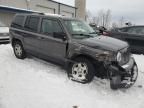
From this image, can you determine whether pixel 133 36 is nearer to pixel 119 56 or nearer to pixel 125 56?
pixel 125 56

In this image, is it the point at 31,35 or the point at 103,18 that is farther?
the point at 103,18

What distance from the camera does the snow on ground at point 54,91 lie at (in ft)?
14.1

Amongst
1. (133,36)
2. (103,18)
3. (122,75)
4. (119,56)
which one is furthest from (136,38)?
(103,18)

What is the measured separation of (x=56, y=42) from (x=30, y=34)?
1.31m

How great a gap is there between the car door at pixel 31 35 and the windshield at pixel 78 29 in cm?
117

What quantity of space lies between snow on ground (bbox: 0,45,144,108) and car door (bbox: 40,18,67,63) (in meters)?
0.53

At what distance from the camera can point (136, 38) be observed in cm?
924

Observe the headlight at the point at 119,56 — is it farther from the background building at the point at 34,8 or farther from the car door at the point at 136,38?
the background building at the point at 34,8

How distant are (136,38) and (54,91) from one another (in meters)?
5.85

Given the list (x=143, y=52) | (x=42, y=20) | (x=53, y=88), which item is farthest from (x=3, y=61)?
(x=143, y=52)

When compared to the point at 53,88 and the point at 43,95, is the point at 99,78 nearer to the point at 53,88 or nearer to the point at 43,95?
the point at 53,88

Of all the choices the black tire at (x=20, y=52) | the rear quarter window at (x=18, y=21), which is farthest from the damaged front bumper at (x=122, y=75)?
the rear quarter window at (x=18, y=21)

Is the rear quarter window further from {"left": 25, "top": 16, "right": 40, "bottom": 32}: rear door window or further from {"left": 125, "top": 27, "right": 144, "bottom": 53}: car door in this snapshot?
{"left": 125, "top": 27, "right": 144, "bottom": 53}: car door

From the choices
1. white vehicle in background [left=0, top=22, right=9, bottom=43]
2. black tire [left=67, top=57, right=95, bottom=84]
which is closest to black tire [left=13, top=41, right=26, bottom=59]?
black tire [left=67, top=57, right=95, bottom=84]
